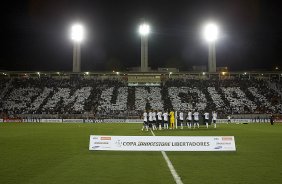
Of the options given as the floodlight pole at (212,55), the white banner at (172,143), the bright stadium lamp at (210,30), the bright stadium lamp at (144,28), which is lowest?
the white banner at (172,143)

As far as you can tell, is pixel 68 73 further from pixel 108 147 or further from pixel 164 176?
pixel 164 176

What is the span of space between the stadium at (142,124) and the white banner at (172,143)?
4 centimetres

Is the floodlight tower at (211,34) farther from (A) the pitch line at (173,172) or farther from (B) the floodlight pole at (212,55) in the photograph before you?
(A) the pitch line at (173,172)

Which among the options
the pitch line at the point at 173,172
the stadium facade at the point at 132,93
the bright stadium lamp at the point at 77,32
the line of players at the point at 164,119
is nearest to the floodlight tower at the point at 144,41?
the stadium facade at the point at 132,93

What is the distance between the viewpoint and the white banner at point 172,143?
1463 centimetres

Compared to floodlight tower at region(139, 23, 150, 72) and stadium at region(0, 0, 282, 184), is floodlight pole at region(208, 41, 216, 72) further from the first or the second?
floodlight tower at region(139, 23, 150, 72)

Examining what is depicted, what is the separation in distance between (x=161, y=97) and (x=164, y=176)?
58.1 m

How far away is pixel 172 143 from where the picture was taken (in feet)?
48.4

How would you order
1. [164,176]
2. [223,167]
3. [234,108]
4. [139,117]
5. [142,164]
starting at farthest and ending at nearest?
[234,108], [139,117], [142,164], [223,167], [164,176]

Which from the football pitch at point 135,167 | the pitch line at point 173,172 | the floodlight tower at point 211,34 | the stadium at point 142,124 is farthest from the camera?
the floodlight tower at point 211,34

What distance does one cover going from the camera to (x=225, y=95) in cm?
6756

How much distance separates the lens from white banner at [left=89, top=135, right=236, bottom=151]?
48.0 ft

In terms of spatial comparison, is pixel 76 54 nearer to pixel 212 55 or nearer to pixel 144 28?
pixel 144 28

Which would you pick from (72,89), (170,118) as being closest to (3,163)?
(170,118)
